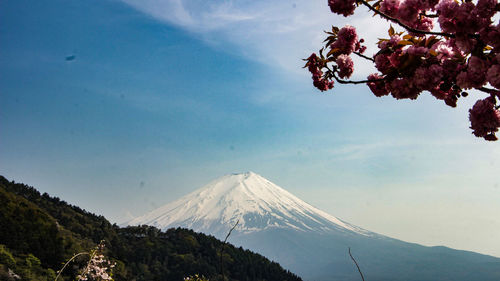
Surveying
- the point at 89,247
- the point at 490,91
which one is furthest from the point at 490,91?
the point at 89,247

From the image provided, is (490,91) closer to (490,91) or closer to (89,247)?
(490,91)

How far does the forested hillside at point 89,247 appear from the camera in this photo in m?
28.5

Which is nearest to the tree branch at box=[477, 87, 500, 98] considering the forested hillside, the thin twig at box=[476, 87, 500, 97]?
the thin twig at box=[476, 87, 500, 97]

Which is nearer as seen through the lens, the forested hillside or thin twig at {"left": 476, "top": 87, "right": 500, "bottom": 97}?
thin twig at {"left": 476, "top": 87, "right": 500, "bottom": 97}

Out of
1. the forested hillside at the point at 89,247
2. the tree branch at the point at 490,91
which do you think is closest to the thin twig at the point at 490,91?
the tree branch at the point at 490,91

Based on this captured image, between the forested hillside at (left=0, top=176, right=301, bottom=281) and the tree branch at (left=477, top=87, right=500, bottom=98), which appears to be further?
the forested hillside at (left=0, top=176, right=301, bottom=281)

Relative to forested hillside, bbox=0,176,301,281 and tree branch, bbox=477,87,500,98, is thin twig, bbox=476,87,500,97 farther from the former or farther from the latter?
forested hillside, bbox=0,176,301,281

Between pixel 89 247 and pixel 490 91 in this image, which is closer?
pixel 490 91

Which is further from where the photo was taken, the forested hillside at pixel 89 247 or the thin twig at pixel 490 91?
the forested hillside at pixel 89 247

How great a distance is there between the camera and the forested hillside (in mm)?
28473

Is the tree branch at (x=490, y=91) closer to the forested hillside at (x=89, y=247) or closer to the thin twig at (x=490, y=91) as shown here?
the thin twig at (x=490, y=91)

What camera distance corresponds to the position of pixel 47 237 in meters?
31.7

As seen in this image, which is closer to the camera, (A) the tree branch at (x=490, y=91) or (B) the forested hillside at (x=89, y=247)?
(A) the tree branch at (x=490, y=91)

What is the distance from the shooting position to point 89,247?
120 ft
